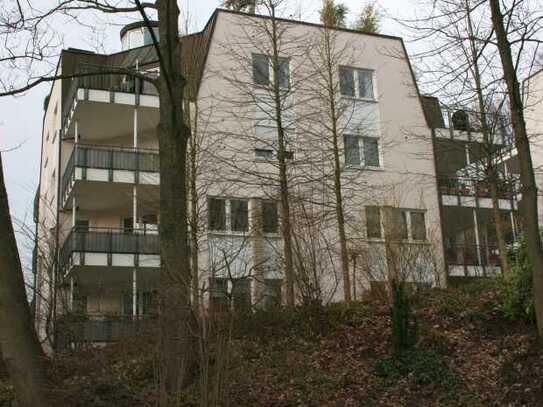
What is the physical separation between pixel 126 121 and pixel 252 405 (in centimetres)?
2025

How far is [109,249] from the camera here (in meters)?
24.6

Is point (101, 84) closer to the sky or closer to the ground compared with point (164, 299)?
closer to the sky

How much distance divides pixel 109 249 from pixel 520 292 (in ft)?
49.9

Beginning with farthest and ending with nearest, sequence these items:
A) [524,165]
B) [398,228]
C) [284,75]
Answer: [284,75] < [398,228] < [524,165]

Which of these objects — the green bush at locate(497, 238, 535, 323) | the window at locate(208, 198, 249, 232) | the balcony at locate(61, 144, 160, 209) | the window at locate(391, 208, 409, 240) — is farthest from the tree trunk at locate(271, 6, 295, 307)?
the balcony at locate(61, 144, 160, 209)

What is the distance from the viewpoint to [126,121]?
28547 mm

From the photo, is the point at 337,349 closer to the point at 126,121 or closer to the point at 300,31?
the point at 126,121

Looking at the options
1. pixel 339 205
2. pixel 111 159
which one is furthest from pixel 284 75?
pixel 111 159

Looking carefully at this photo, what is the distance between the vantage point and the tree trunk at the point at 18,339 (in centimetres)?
830

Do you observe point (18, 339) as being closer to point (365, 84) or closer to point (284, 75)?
point (284, 75)

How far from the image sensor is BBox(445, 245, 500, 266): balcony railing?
29.9 metres

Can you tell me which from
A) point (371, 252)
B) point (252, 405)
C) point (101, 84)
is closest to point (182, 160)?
point (252, 405)

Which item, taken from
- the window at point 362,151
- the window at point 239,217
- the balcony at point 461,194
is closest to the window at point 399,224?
the balcony at point 461,194

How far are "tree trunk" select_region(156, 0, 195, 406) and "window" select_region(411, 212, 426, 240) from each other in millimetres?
14073
